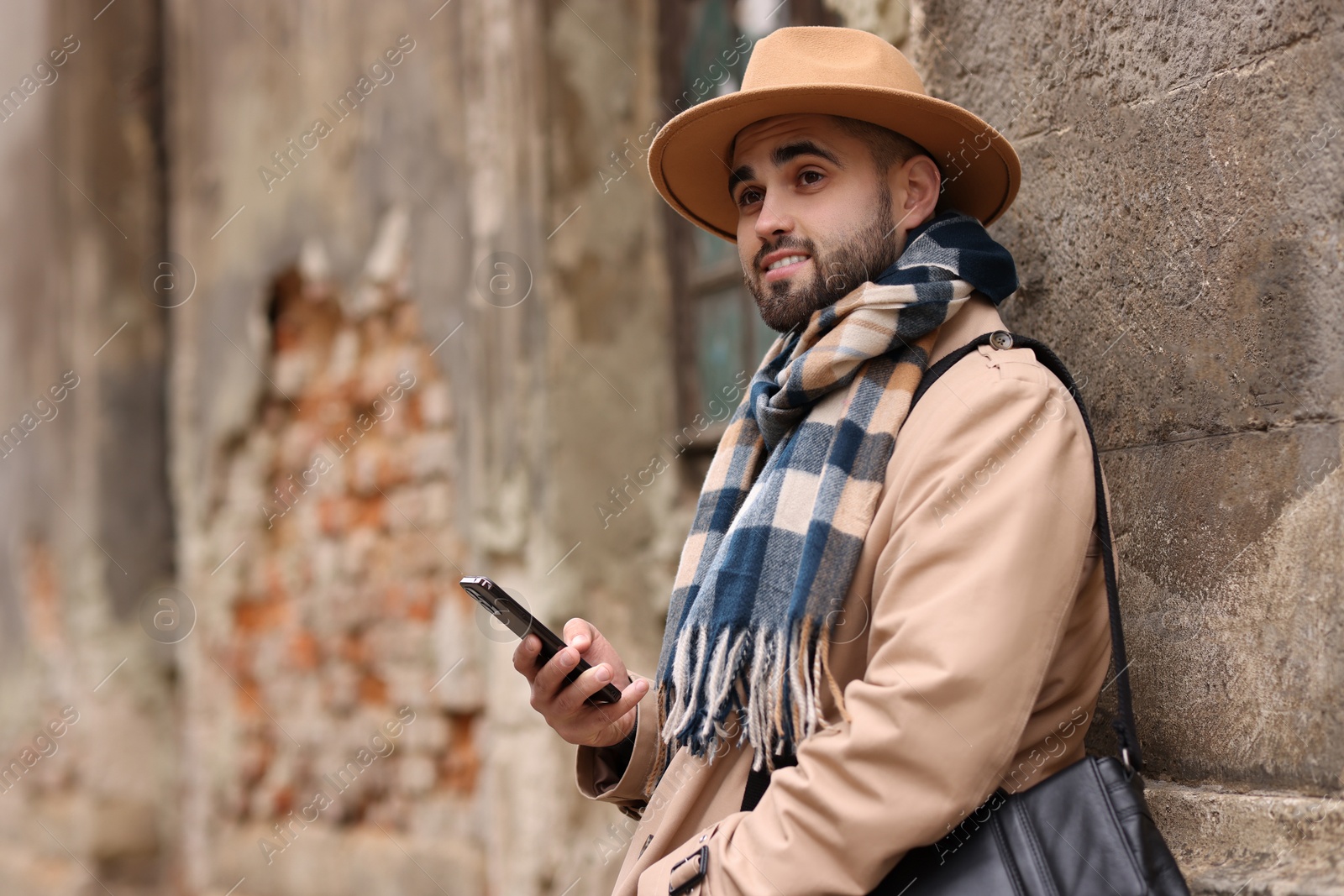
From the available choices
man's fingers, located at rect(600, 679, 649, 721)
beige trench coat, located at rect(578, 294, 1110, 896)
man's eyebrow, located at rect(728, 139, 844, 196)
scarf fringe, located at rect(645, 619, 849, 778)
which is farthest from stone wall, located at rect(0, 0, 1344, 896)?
man's fingers, located at rect(600, 679, 649, 721)

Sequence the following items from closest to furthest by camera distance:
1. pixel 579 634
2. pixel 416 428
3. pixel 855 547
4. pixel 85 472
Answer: pixel 855 547 → pixel 579 634 → pixel 416 428 → pixel 85 472

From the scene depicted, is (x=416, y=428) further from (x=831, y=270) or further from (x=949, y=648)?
(x=949, y=648)

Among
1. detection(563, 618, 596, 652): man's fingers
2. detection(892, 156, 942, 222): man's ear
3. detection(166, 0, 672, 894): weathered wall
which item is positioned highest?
detection(892, 156, 942, 222): man's ear

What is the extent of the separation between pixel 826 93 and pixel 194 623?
13.6ft

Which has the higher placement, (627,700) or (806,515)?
(806,515)

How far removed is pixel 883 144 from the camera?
6.29 feet

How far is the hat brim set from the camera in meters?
1.81

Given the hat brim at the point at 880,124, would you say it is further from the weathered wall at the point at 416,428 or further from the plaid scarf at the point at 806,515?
the weathered wall at the point at 416,428

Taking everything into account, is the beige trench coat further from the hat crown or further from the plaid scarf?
the hat crown

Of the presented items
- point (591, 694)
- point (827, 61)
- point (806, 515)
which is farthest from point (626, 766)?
point (827, 61)

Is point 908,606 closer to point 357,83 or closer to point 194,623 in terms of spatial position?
point 357,83

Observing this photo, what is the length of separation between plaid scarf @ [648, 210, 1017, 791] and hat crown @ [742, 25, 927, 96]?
231 millimetres

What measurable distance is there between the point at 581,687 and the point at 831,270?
716 mm

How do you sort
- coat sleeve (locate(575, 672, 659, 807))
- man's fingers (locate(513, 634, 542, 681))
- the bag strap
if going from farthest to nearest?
coat sleeve (locate(575, 672, 659, 807)) → man's fingers (locate(513, 634, 542, 681)) → the bag strap
